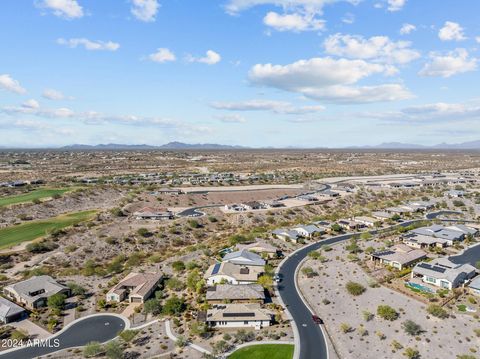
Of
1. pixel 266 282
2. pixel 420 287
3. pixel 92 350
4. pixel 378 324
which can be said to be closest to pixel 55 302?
pixel 92 350

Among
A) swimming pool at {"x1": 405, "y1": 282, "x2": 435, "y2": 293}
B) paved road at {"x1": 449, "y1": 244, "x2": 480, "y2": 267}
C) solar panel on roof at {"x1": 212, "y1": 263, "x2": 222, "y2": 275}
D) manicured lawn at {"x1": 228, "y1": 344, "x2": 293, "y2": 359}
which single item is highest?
solar panel on roof at {"x1": 212, "y1": 263, "x2": 222, "y2": 275}

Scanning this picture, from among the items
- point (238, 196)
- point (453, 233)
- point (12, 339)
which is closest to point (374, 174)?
point (238, 196)

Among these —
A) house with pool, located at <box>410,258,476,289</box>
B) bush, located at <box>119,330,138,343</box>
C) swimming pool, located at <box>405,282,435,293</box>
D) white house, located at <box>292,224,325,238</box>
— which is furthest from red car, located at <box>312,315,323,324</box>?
white house, located at <box>292,224,325,238</box>

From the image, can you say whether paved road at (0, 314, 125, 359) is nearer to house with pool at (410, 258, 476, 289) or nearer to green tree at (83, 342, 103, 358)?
green tree at (83, 342, 103, 358)

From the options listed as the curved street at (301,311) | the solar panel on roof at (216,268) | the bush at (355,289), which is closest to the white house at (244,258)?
the solar panel on roof at (216,268)

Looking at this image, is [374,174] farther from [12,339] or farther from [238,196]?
[12,339]

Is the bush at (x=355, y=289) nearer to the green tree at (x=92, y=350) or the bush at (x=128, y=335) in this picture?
the bush at (x=128, y=335)
